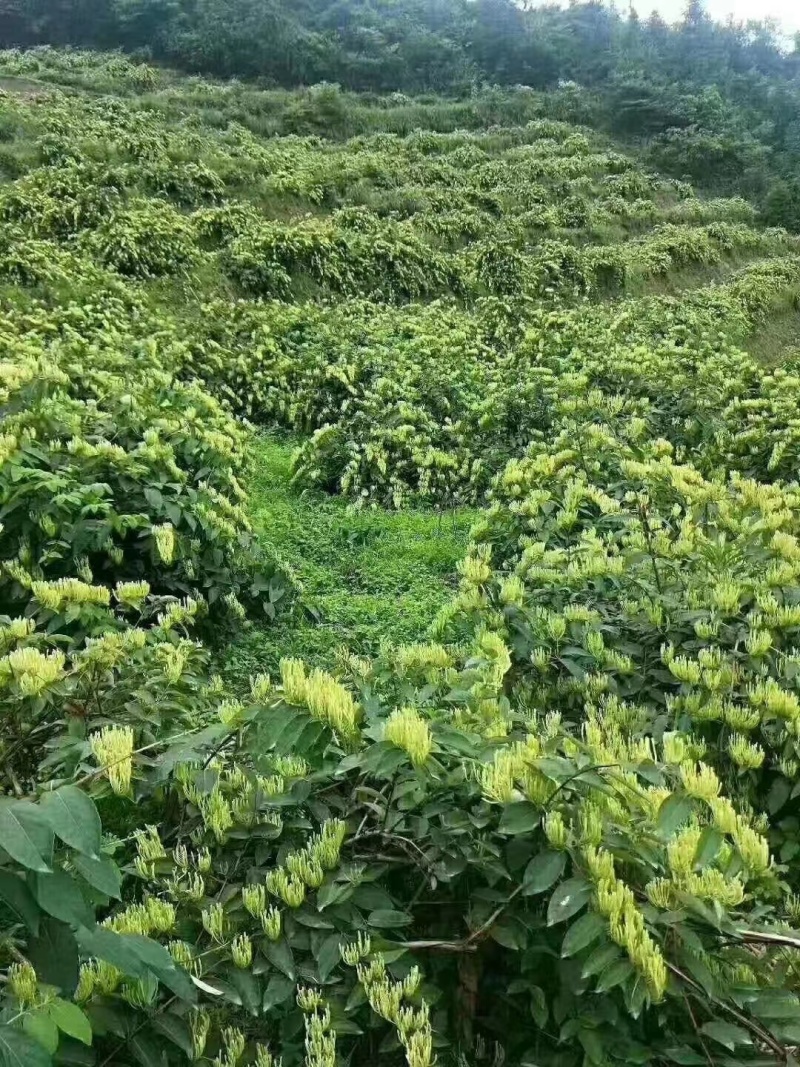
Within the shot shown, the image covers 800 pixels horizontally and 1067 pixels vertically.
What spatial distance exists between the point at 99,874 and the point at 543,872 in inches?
26.2

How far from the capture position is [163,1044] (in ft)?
4.09

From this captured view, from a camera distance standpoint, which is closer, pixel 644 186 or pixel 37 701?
pixel 37 701

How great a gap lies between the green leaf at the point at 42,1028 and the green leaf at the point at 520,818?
693 mm

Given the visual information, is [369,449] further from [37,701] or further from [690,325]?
[690,325]

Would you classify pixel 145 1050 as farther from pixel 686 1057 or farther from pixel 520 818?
pixel 686 1057

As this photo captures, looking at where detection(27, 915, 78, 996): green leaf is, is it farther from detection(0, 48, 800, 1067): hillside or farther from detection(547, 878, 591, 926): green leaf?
detection(547, 878, 591, 926): green leaf

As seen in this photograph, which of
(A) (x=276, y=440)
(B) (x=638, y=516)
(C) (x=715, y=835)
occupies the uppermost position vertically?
(C) (x=715, y=835)

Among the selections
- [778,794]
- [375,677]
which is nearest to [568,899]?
[375,677]

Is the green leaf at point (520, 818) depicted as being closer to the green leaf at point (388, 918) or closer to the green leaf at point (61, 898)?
the green leaf at point (388, 918)

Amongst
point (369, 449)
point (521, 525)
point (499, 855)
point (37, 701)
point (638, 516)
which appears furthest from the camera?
point (369, 449)

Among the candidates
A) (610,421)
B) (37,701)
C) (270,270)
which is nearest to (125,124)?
(270,270)

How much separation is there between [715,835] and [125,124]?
14004 millimetres

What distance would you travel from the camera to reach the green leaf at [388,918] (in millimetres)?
1372

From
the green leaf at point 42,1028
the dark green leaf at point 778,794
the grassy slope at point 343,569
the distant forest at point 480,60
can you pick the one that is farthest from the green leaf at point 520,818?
the distant forest at point 480,60
